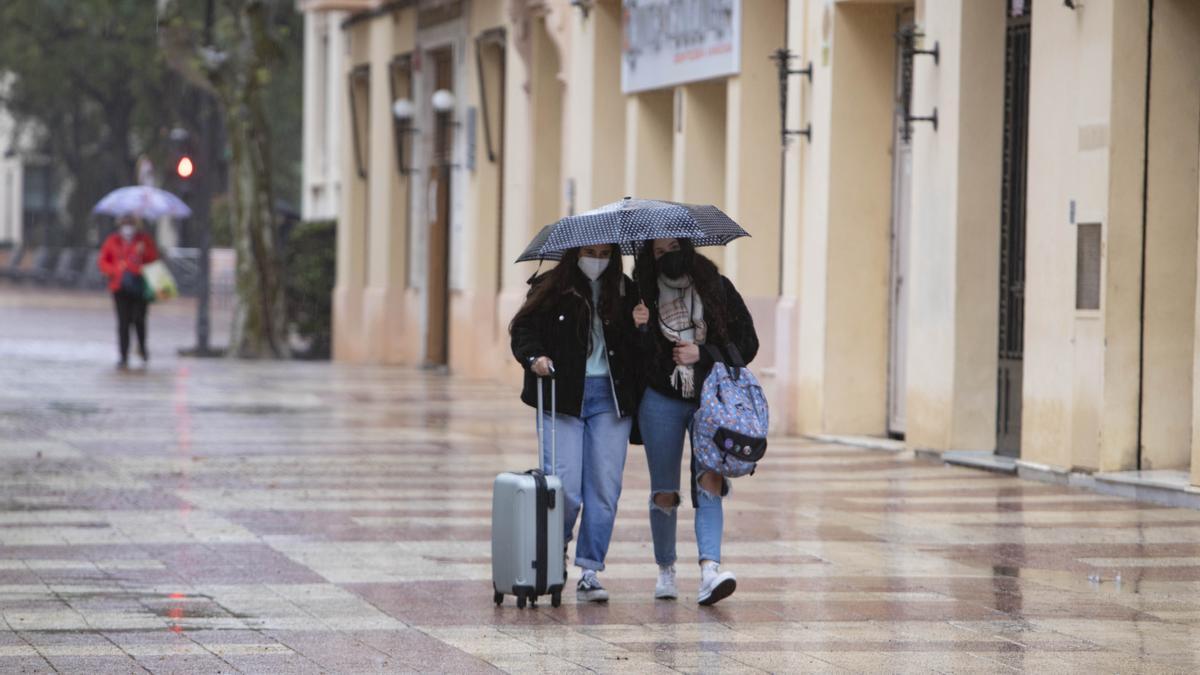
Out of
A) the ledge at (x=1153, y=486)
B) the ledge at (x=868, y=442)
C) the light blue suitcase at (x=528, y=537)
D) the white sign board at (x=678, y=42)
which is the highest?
the white sign board at (x=678, y=42)

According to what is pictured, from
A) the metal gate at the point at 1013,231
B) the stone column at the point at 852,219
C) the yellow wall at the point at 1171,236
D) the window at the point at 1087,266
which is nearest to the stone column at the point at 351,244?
the stone column at the point at 852,219

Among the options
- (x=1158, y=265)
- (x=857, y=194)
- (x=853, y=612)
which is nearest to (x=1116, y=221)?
(x=1158, y=265)

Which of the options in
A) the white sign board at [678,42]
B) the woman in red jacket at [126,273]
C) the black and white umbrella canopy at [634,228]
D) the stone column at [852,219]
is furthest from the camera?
A: the woman in red jacket at [126,273]

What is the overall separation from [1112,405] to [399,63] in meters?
20.1

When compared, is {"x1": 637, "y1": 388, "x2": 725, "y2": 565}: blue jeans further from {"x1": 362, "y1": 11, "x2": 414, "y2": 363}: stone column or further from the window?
{"x1": 362, "y1": 11, "x2": 414, "y2": 363}: stone column

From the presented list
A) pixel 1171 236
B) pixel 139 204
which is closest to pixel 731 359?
pixel 1171 236

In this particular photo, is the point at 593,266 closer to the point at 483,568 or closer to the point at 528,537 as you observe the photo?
the point at 528,537

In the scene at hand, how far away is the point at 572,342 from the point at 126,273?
20.9 m

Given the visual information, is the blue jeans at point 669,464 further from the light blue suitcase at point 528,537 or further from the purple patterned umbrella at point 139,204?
Result: the purple patterned umbrella at point 139,204

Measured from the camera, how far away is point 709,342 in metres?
9.98

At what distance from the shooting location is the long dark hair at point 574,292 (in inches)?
396

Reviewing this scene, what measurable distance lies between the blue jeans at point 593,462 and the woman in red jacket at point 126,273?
67.4 feet

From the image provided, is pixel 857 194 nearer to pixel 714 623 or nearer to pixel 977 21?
pixel 977 21

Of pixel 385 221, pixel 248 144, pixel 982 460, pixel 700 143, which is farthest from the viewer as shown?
pixel 385 221
